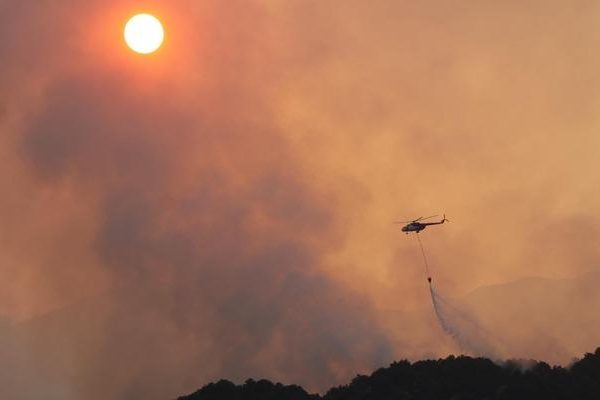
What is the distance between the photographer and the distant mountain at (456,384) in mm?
157375

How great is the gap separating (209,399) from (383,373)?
51.9 metres

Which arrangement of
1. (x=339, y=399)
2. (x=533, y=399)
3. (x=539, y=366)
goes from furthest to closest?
(x=339, y=399) < (x=539, y=366) < (x=533, y=399)

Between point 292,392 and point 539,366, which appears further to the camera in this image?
point 292,392

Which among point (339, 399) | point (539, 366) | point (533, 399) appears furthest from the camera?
point (339, 399)

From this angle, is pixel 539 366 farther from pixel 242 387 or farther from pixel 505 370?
pixel 242 387

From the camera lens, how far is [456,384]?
557ft

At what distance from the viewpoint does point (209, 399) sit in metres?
180

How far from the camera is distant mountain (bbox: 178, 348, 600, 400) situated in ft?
516

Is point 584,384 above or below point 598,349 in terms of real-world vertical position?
below

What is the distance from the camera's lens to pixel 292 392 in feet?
607

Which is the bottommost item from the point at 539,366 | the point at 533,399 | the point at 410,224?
the point at 533,399

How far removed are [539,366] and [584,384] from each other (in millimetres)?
12464

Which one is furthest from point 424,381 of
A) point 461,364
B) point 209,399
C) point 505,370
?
point 209,399

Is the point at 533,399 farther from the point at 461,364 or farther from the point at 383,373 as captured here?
the point at 383,373
